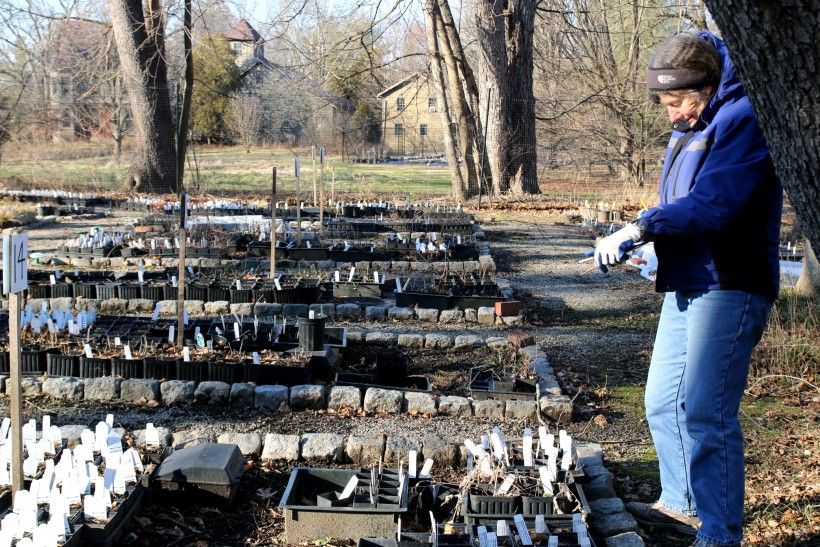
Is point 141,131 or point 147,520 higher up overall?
point 141,131

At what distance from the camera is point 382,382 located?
594cm

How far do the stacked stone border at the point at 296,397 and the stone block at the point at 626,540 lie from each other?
1802 mm

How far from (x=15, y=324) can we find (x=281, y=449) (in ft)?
4.69

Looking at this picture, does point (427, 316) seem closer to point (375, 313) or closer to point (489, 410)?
point (375, 313)

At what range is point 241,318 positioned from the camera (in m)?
7.59

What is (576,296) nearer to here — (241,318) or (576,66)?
(241,318)

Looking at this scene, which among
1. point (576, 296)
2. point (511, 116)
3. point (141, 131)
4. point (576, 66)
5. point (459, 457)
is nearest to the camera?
point (459, 457)

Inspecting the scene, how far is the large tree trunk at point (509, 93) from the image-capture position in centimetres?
1905

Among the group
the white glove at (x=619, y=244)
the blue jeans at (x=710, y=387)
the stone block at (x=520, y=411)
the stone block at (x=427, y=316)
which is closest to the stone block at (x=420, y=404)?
the stone block at (x=520, y=411)

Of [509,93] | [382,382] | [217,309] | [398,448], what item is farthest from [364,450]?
[509,93]

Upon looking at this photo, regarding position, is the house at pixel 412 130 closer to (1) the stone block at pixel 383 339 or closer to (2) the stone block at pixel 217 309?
(2) the stone block at pixel 217 309

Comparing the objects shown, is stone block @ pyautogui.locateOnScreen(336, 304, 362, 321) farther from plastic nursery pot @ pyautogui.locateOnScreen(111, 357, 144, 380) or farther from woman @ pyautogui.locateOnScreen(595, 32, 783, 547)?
woman @ pyautogui.locateOnScreen(595, 32, 783, 547)

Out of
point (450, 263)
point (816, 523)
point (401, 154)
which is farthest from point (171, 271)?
point (401, 154)

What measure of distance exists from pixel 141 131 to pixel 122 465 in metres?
18.5
